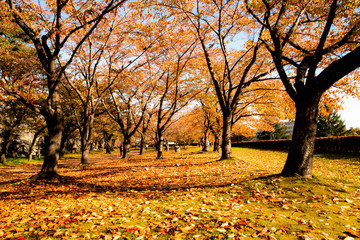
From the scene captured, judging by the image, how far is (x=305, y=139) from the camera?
5.80 metres

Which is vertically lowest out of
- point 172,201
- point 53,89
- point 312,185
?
point 172,201

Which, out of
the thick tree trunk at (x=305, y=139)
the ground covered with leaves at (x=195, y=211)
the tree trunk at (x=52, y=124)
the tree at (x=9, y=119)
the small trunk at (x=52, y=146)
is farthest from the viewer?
the tree at (x=9, y=119)

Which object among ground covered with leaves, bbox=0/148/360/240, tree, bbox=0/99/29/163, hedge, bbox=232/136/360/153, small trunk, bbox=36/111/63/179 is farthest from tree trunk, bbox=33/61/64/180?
hedge, bbox=232/136/360/153

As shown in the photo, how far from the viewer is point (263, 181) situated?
243 inches

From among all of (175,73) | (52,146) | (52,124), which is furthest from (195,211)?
(175,73)

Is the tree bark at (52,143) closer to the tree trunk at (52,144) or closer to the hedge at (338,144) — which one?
the tree trunk at (52,144)

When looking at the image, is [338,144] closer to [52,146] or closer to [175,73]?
[175,73]

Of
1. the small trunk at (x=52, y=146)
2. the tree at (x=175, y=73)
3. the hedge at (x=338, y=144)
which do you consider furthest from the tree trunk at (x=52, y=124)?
the hedge at (x=338, y=144)

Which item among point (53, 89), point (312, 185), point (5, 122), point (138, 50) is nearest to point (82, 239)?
point (312, 185)

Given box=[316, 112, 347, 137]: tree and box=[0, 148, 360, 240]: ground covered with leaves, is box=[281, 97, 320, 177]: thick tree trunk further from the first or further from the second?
box=[316, 112, 347, 137]: tree

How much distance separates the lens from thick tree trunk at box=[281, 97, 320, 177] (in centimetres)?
579

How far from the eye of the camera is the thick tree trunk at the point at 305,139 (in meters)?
5.79

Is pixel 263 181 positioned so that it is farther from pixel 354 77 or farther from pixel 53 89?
pixel 53 89

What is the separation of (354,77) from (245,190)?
8.51 m
